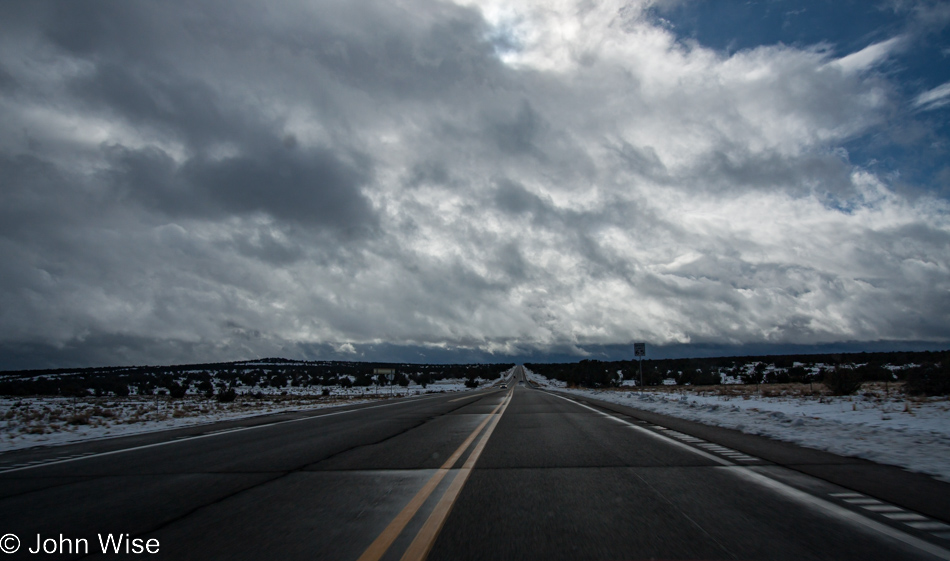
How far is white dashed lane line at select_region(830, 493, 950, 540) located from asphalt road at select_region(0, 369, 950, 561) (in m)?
0.02

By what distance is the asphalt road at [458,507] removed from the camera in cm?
354

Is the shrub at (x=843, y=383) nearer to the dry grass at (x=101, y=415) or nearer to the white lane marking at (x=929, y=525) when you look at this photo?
the white lane marking at (x=929, y=525)

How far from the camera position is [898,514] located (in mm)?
4191

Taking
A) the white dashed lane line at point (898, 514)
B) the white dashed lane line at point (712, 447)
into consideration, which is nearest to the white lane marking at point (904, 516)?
the white dashed lane line at point (898, 514)

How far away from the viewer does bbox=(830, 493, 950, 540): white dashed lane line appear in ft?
12.4

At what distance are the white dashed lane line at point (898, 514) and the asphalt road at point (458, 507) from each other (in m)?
0.02

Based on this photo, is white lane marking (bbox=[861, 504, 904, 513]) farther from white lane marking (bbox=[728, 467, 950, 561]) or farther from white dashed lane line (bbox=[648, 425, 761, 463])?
white dashed lane line (bbox=[648, 425, 761, 463])

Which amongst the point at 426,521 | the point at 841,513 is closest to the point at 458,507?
the point at 426,521

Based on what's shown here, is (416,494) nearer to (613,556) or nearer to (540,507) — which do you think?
(540,507)

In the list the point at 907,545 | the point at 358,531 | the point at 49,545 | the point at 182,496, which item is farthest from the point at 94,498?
the point at 907,545

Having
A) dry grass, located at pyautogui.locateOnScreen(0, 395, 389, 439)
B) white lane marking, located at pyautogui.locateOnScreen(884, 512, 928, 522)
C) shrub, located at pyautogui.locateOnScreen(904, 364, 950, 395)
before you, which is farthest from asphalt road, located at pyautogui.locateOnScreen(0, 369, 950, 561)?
shrub, located at pyautogui.locateOnScreen(904, 364, 950, 395)

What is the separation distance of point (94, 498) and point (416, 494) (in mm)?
A: 3529

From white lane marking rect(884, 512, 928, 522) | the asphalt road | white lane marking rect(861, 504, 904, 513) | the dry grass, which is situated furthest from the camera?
the dry grass

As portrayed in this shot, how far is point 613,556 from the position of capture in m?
3.32
